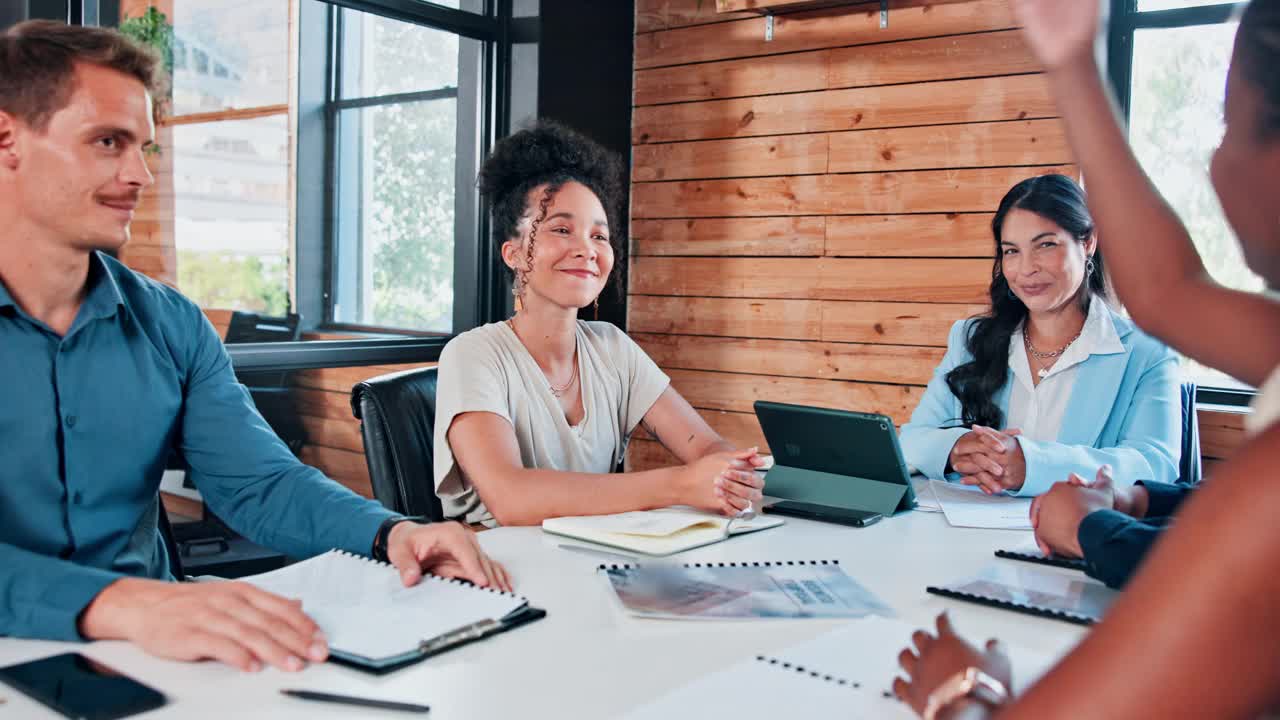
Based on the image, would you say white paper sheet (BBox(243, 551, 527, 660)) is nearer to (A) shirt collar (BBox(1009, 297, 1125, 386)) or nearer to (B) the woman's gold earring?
(B) the woman's gold earring

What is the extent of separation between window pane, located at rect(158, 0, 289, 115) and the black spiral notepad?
107 inches

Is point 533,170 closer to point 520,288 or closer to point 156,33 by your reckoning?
point 520,288

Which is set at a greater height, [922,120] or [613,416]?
[922,120]

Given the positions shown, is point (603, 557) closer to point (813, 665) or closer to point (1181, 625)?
point (813, 665)

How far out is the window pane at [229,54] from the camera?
3121 mm

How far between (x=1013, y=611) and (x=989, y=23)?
2688 mm

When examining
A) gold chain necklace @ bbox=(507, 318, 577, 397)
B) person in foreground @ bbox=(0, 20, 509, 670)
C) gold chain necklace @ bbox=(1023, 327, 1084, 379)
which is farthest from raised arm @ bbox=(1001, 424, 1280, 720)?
gold chain necklace @ bbox=(1023, 327, 1084, 379)

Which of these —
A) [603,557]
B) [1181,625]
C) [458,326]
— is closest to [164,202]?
[458,326]

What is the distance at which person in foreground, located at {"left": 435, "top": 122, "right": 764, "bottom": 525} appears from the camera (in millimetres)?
1800

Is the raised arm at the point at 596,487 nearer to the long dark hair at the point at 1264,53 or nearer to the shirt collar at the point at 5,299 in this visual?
the shirt collar at the point at 5,299

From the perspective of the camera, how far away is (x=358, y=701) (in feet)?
3.08

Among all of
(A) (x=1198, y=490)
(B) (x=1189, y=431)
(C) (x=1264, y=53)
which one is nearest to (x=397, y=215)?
(B) (x=1189, y=431)

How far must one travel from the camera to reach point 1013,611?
4.14ft

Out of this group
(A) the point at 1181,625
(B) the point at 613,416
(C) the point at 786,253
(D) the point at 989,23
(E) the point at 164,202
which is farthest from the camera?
(C) the point at 786,253
